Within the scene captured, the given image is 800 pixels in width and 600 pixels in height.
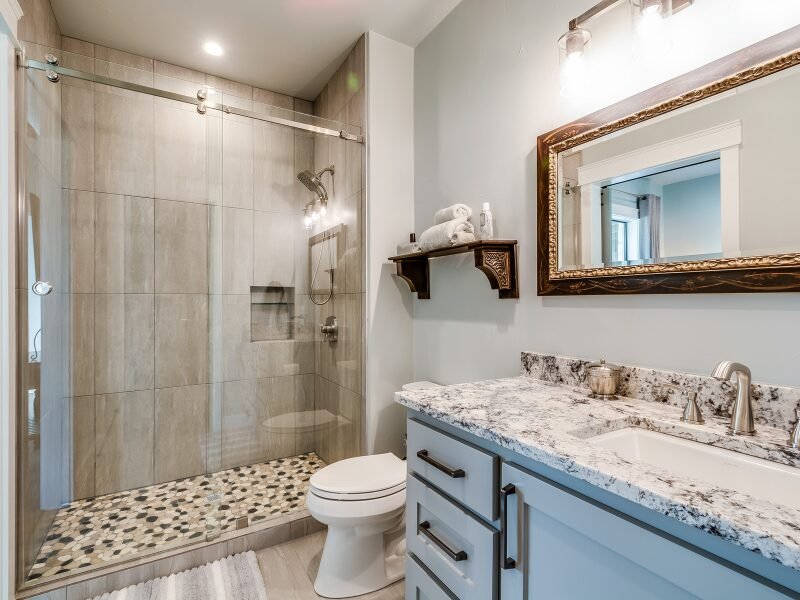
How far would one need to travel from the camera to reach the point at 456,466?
1049 millimetres

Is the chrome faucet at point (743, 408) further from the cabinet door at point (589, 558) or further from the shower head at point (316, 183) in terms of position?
the shower head at point (316, 183)

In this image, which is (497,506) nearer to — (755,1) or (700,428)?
(700,428)

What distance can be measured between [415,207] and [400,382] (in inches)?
40.4

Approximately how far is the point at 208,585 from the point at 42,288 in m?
1.45

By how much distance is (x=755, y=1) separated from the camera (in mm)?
996

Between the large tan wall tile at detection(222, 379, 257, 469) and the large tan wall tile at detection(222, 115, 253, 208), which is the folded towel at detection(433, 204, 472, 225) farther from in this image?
the large tan wall tile at detection(222, 379, 257, 469)

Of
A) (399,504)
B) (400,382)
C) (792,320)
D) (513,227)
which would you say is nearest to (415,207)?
(513,227)

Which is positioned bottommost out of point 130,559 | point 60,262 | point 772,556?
point 130,559

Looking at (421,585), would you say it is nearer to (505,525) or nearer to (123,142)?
(505,525)

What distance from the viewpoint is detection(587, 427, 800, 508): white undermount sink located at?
0.78 metres

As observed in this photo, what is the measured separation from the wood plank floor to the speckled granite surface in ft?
3.64

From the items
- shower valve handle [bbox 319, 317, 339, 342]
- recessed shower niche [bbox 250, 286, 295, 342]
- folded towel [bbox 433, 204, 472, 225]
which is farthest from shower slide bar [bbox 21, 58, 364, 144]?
shower valve handle [bbox 319, 317, 339, 342]

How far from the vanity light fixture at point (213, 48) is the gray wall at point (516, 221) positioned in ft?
3.87

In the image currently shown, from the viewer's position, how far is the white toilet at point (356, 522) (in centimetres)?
158
